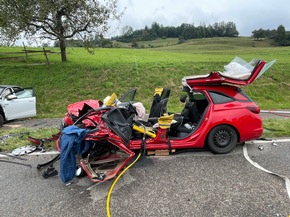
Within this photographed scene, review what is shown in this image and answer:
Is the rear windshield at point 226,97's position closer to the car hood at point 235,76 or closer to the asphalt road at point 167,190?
the car hood at point 235,76

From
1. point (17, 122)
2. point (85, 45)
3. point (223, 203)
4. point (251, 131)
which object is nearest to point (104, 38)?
point (85, 45)

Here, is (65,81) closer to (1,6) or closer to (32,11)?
(32,11)

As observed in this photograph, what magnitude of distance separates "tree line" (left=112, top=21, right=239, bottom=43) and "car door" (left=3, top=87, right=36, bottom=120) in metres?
63.6

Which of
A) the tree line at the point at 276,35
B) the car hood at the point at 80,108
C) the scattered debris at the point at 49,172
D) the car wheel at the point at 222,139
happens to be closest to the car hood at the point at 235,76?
the car wheel at the point at 222,139

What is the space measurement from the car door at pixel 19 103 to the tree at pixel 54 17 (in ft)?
18.8

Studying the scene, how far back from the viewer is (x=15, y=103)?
28.8 ft

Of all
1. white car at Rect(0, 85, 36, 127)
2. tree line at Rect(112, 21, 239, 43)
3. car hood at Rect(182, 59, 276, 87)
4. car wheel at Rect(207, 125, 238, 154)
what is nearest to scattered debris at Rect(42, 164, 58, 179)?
car wheel at Rect(207, 125, 238, 154)

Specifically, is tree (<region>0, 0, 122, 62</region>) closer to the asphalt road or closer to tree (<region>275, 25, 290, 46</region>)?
the asphalt road

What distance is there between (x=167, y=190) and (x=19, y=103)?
711 centimetres

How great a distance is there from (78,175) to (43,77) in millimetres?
11578

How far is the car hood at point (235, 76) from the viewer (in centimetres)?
Result: 481

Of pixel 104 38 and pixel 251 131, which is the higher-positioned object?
pixel 104 38

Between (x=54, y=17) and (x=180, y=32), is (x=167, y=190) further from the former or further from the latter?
(x=180, y=32)

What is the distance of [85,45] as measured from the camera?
50.5ft
